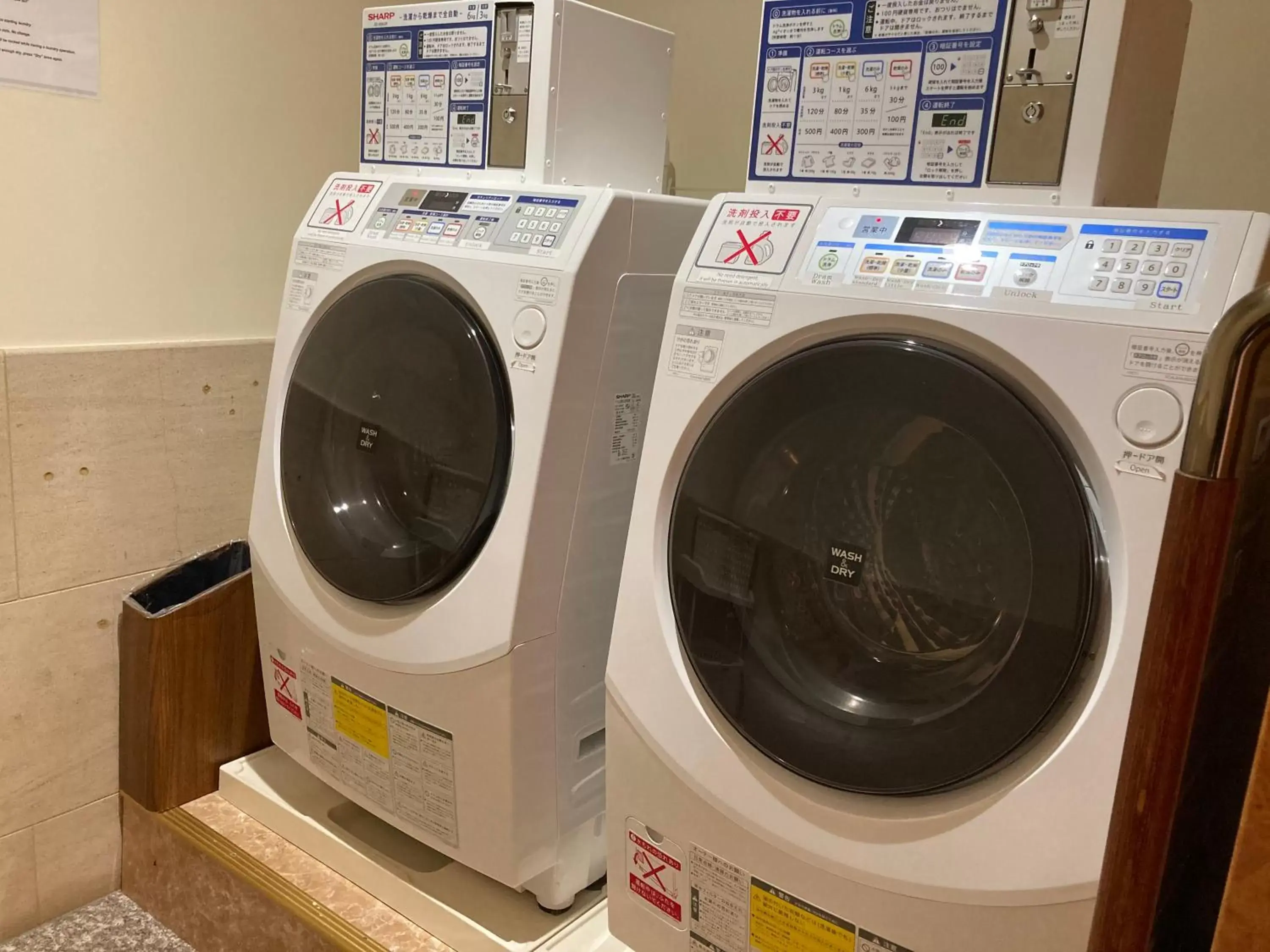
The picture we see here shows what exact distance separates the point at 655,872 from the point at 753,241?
2.50 ft

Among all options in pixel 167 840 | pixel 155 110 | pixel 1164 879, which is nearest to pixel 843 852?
pixel 1164 879

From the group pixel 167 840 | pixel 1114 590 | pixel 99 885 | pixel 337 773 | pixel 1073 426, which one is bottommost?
pixel 99 885

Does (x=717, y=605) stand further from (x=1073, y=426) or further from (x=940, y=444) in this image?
(x=1073, y=426)

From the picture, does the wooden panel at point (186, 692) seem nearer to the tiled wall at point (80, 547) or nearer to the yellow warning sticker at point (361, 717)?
the tiled wall at point (80, 547)

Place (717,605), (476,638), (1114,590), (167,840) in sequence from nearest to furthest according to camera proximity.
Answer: (1114,590)
(717,605)
(476,638)
(167,840)

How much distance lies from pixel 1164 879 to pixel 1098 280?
527mm

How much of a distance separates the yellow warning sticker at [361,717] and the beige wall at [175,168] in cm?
76

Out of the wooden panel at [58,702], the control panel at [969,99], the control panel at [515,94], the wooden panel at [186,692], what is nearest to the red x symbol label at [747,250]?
the control panel at [969,99]

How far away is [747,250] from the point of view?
113cm

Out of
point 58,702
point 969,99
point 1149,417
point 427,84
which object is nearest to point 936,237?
point 969,99

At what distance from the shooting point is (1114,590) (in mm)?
873

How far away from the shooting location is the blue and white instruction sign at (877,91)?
1.07 metres

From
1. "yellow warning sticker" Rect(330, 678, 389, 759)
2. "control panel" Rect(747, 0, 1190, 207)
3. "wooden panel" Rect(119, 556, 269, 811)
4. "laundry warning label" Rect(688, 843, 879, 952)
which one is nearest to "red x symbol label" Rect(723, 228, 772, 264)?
"control panel" Rect(747, 0, 1190, 207)

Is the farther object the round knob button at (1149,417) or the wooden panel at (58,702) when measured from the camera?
the wooden panel at (58,702)
